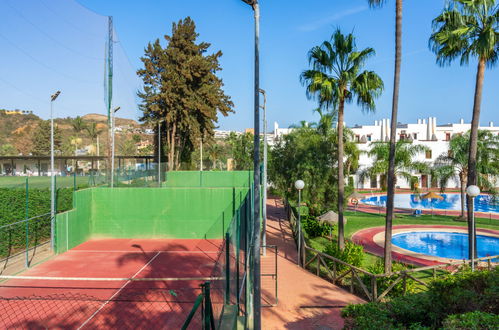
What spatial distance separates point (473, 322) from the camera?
3902mm

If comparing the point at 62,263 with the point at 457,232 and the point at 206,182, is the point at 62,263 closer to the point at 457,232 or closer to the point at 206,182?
the point at 206,182

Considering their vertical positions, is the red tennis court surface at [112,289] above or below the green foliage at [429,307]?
below

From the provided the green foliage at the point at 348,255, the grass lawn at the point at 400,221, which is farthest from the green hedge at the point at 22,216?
the grass lawn at the point at 400,221

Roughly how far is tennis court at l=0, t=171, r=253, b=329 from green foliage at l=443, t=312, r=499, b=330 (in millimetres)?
2626

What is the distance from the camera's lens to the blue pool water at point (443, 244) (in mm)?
22125

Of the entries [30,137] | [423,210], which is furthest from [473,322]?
[30,137]

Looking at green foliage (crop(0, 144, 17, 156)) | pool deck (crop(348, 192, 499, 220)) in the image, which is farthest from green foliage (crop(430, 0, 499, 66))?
green foliage (crop(0, 144, 17, 156))

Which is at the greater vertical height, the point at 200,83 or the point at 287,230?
the point at 200,83

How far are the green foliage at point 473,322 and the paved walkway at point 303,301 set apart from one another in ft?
19.7

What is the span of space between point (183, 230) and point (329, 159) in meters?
9.36

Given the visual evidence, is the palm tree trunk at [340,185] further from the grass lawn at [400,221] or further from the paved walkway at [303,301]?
the grass lawn at [400,221]

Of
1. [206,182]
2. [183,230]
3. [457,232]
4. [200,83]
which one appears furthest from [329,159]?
[200,83]

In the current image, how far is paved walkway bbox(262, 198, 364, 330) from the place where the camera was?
9953 mm

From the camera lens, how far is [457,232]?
25953 millimetres
